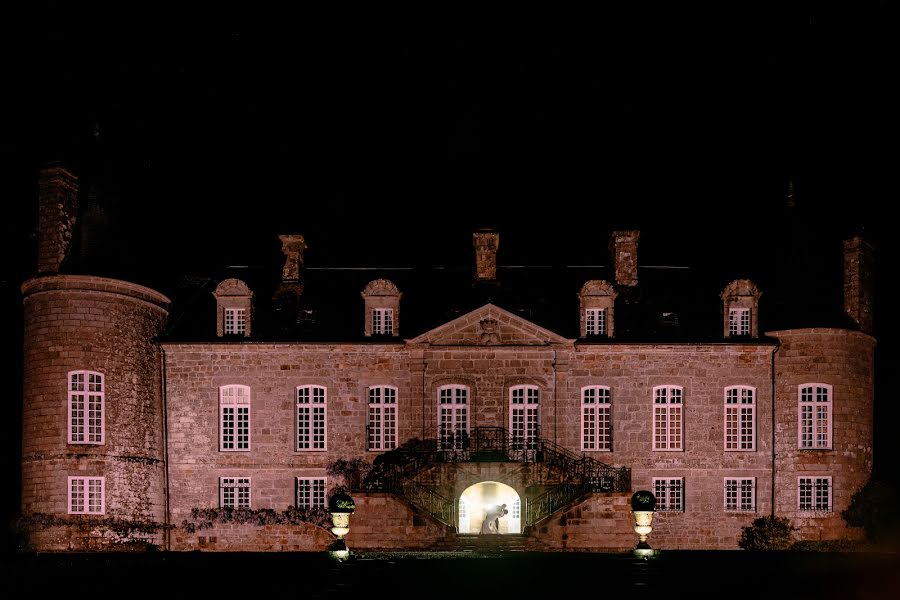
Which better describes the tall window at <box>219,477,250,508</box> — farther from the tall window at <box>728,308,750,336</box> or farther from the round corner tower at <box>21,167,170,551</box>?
the tall window at <box>728,308,750,336</box>

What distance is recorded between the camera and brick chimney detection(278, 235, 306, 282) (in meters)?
43.7

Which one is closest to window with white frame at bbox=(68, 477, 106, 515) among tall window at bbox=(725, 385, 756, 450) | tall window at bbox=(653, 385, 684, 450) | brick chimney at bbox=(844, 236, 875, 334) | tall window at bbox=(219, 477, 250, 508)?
tall window at bbox=(219, 477, 250, 508)

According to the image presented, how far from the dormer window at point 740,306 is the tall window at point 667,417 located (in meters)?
2.47

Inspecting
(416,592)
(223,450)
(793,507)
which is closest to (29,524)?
(223,450)

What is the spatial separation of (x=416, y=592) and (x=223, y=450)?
15799 mm

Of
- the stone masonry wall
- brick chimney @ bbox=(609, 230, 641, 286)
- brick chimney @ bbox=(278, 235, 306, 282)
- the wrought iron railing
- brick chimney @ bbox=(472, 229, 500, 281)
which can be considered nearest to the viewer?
the wrought iron railing

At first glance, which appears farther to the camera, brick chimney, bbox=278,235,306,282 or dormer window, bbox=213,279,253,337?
brick chimney, bbox=278,235,306,282

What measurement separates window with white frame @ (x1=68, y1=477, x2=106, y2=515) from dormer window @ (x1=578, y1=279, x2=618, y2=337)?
1491cm

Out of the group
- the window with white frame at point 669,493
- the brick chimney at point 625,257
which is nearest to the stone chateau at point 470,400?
the window with white frame at point 669,493

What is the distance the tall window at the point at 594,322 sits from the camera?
136 ft

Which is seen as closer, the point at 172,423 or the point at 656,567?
the point at 656,567

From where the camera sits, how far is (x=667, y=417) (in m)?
41.2

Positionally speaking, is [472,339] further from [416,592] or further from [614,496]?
[416,592]

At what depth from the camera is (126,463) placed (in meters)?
39.5
